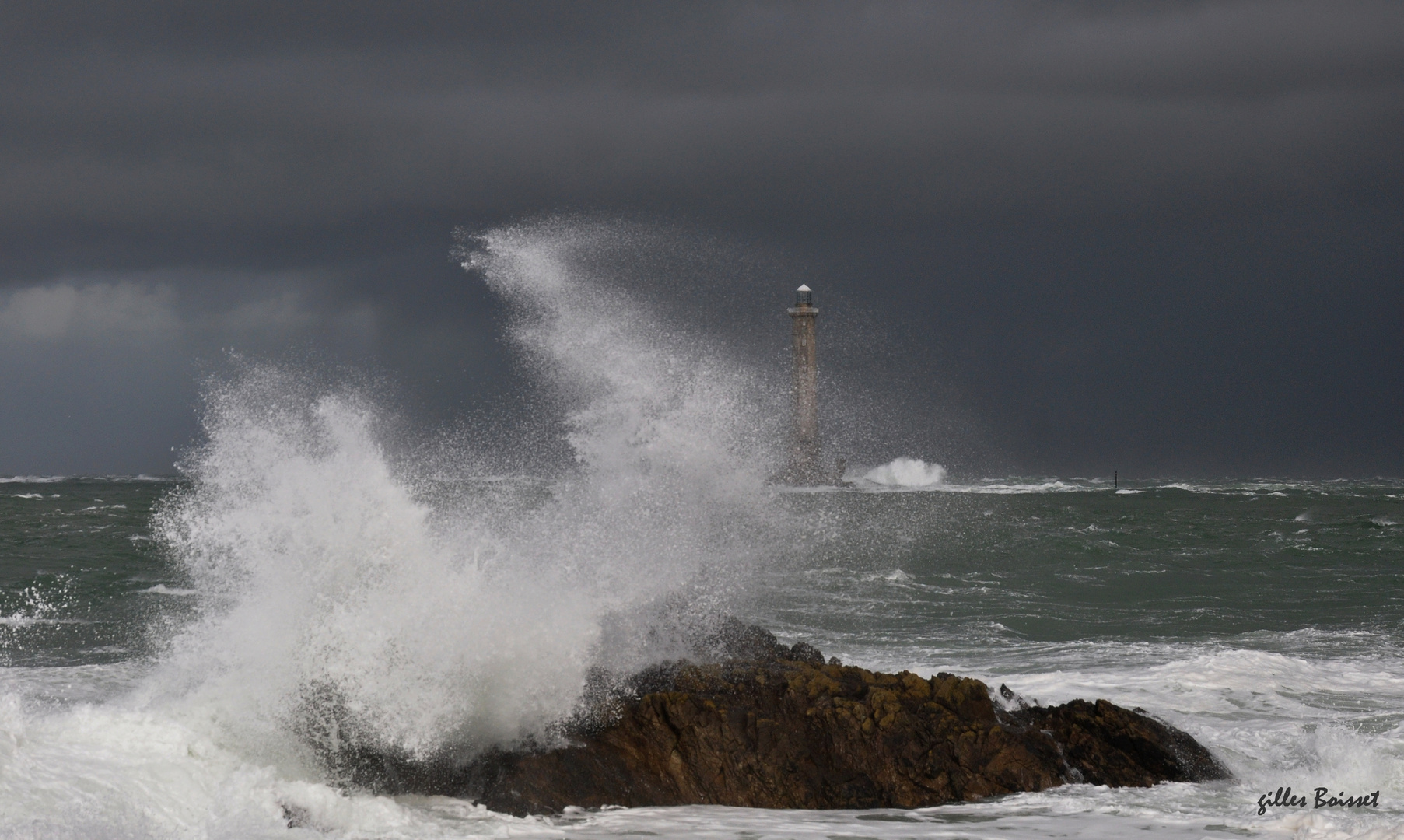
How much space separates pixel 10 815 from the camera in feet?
16.9

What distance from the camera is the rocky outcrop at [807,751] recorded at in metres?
6.16

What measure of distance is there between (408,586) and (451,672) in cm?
72

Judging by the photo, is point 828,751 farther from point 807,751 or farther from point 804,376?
point 804,376

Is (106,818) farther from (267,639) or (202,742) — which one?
(267,639)

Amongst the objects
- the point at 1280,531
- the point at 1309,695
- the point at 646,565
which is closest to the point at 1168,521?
the point at 1280,531

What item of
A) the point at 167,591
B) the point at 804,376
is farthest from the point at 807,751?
the point at 804,376

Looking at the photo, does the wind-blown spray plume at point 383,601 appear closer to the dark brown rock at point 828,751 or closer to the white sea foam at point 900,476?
the dark brown rock at point 828,751
